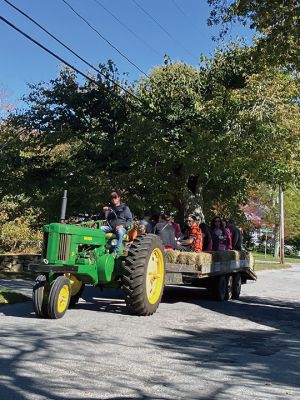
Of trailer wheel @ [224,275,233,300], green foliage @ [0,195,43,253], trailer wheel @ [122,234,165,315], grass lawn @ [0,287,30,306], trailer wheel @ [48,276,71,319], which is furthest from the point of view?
green foliage @ [0,195,43,253]

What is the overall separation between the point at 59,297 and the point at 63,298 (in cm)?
20

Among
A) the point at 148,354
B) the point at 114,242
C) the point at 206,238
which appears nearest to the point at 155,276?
the point at 114,242

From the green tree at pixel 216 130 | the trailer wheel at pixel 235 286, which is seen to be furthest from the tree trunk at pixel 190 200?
the trailer wheel at pixel 235 286

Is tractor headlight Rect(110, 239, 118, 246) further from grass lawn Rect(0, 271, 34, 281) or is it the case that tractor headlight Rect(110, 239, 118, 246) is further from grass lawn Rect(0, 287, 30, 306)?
grass lawn Rect(0, 271, 34, 281)

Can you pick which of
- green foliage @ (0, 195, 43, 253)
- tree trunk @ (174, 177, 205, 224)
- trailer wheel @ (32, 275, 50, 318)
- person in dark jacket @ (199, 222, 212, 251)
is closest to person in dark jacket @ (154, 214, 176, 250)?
person in dark jacket @ (199, 222, 212, 251)

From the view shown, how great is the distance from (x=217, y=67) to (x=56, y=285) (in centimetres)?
1247

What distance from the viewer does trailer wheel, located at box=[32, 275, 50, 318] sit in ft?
29.2

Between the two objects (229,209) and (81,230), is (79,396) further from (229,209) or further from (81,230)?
(229,209)

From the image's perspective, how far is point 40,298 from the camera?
8.95m

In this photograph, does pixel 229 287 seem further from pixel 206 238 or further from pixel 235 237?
pixel 235 237

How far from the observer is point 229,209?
23.8 meters

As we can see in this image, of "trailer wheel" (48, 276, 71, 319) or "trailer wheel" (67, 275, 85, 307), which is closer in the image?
"trailer wheel" (48, 276, 71, 319)

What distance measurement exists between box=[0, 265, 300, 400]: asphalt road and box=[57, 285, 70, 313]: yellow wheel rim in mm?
231

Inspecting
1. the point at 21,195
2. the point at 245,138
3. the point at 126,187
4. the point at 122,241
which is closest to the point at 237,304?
the point at 122,241
